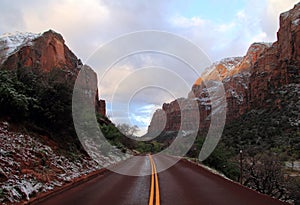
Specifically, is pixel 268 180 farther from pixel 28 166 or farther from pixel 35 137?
pixel 28 166

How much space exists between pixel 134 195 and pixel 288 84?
89.9 meters

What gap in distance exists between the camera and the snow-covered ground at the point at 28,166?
8.00 metres

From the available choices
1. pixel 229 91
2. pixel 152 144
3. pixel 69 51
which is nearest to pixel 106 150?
pixel 69 51

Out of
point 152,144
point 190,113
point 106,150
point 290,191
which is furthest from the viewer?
point 152,144

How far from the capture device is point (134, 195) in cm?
929

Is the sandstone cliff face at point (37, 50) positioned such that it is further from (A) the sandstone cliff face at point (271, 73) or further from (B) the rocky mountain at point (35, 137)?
(A) the sandstone cliff face at point (271, 73)

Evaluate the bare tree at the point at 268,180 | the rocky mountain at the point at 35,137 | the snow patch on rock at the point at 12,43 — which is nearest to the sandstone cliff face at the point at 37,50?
the snow patch on rock at the point at 12,43

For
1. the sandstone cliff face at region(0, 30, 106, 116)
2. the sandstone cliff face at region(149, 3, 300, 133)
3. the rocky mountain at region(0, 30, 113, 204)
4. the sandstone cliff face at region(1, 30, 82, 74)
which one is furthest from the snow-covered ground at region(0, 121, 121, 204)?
the sandstone cliff face at region(149, 3, 300, 133)

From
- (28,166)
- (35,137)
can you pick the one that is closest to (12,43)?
(35,137)

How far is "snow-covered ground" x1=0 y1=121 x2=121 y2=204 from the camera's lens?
8.00 metres

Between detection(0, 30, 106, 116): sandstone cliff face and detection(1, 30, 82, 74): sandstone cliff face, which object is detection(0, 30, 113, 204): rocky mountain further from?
detection(0, 30, 106, 116): sandstone cliff face

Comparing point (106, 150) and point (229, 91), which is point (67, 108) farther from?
point (229, 91)

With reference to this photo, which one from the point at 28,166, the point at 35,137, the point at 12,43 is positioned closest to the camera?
the point at 28,166

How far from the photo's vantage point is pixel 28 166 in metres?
10.4
